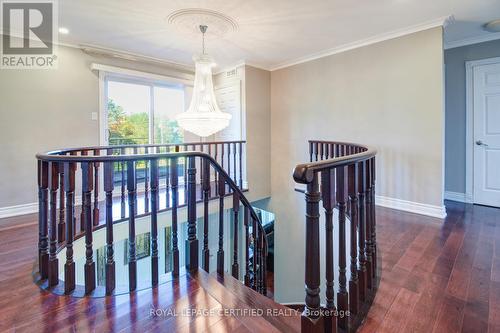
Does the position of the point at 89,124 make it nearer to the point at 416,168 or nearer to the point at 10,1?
the point at 10,1

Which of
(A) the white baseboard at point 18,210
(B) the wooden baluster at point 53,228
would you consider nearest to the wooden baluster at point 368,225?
(B) the wooden baluster at point 53,228

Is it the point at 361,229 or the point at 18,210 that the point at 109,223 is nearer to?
the point at 361,229

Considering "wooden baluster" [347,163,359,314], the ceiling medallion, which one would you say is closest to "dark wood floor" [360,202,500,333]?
"wooden baluster" [347,163,359,314]

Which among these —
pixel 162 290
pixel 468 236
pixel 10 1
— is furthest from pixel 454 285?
pixel 10 1

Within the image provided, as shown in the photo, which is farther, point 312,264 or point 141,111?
point 141,111

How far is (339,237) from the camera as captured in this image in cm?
134

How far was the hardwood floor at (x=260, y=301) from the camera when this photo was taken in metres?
1.47

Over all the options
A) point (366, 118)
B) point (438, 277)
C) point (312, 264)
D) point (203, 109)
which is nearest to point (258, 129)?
point (366, 118)

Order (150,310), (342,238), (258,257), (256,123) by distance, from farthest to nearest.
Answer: (256,123) < (258,257) < (150,310) < (342,238)

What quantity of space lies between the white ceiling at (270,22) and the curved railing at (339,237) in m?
2.28

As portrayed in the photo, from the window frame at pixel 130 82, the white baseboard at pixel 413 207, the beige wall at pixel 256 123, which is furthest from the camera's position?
the beige wall at pixel 256 123

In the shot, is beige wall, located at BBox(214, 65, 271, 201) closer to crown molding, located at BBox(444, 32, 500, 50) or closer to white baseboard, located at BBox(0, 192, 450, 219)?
white baseboard, located at BBox(0, 192, 450, 219)

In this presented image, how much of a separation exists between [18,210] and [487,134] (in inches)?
265
